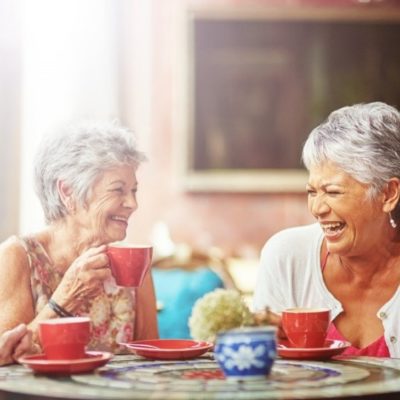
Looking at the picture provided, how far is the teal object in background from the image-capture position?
3.03 meters

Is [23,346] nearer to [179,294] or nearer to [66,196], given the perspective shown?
[66,196]

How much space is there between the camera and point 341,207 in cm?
213

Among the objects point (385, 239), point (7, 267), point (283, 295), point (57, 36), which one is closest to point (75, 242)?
point (7, 267)

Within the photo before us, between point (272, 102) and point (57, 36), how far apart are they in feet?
3.42

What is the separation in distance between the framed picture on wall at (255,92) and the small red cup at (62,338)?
2.80 m

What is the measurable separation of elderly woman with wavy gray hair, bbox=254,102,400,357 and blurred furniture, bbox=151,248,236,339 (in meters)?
0.65

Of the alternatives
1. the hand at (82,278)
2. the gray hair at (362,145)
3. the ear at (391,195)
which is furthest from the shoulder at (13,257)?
the ear at (391,195)

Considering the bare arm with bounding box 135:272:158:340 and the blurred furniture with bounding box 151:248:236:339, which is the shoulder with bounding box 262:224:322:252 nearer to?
the bare arm with bounding box 135:272:158:340

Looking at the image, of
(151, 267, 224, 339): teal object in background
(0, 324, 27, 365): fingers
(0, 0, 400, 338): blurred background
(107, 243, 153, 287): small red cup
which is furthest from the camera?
(0, 0, 400, 338): blurred background

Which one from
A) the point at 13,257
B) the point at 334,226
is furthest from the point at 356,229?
the point at 13,257

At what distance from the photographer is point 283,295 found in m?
2.31

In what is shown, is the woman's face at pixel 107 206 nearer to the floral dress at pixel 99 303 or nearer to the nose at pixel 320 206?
the floral dress at pixel 99 303

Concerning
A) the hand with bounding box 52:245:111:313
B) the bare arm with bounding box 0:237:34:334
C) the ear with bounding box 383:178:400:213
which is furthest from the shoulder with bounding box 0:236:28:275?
the ear with bounding box 383:178:400:213

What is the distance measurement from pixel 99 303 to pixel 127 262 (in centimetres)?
30
